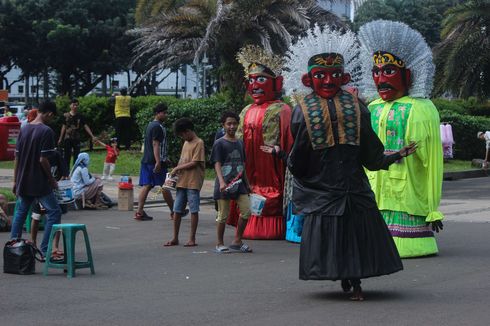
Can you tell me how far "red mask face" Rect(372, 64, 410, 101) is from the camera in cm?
1144

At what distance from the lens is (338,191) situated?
337 inches

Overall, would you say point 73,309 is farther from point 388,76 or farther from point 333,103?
point 388,76

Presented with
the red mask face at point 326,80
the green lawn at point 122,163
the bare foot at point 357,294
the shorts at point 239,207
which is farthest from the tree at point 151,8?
the bare foot at point 357,294

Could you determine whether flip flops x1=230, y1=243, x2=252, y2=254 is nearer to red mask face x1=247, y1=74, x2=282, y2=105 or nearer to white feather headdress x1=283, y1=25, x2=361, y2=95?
white feather headdress x1=283, y1=25, x2=361, y2=95

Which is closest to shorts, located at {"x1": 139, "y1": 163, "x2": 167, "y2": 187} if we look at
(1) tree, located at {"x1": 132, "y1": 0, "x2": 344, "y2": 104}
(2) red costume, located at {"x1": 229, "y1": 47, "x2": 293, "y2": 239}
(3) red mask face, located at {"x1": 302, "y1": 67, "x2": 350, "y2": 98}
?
(2) red costume, located at {"x1": 229, "y1": 47, "x2": 293, "y2": 239}

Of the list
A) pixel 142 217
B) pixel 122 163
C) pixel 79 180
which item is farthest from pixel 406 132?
pixel 122 163

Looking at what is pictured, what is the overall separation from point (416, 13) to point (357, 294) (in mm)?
59049

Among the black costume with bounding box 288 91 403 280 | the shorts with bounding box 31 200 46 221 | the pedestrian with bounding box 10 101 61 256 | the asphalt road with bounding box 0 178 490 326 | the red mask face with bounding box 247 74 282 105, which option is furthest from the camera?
the red mask face with bounding box 247 74 282 105

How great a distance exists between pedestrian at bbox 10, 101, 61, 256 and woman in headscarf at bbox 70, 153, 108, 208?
18.6 ft

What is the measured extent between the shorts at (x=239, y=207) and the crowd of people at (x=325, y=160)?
0.01 m

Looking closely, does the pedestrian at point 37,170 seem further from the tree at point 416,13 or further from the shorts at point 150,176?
the tree at point 416,13

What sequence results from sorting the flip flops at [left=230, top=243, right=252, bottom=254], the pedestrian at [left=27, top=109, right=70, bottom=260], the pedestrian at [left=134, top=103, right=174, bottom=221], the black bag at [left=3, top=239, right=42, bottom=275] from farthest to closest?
the pedestrian at [left=134, top=103, right=174, bottom=221], the flip flops at [left=230, top=243, right=252, bottom=254], the pedestrian at [left=27, top=109, right=70, bottom=260], the black bag at [left=3, top=239, right=42, bottom=275]

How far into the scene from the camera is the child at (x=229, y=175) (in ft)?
39.1

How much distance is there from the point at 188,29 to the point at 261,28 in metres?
2.07
